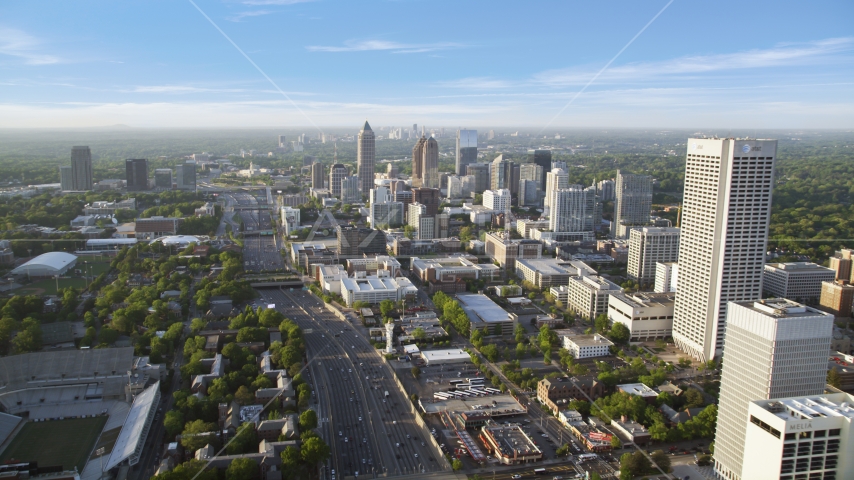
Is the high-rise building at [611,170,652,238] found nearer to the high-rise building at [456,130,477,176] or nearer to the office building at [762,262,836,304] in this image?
the office building at [762,262,836,304]

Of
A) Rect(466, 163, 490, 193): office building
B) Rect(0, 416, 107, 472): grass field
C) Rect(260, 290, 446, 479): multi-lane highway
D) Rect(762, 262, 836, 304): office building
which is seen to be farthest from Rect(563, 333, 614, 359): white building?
Rect(466, 163, 490, 193): office building

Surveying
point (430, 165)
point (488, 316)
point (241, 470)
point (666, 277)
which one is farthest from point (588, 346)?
point (430, 165)

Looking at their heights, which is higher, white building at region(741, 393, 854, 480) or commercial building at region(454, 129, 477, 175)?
commercial building at region(454, 129, 477, 175)

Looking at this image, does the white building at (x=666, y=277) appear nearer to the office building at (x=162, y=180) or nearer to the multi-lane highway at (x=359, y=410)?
the multi-lane highway at (x=359, y=410)

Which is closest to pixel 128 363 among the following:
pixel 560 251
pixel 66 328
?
pixel 66 328

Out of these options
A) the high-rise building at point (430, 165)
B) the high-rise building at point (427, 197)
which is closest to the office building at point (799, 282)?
the high-rise building at point (427, 197)
